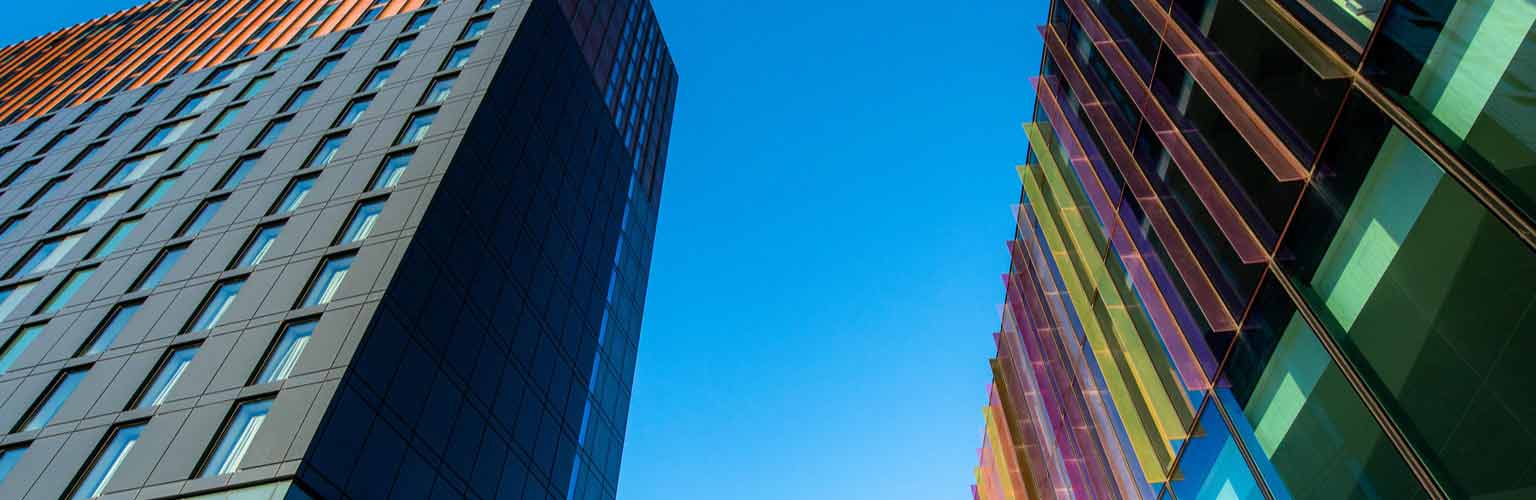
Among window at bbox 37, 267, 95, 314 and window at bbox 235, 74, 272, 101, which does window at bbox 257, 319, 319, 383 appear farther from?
window at bbox 235, 74, 272, 101

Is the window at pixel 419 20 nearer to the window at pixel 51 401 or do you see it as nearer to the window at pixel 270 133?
the window at pixel 270 133

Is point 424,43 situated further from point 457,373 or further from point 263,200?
point 457,373

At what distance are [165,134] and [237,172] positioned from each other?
10224 mm

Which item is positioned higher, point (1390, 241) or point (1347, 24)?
point (1347, 24)

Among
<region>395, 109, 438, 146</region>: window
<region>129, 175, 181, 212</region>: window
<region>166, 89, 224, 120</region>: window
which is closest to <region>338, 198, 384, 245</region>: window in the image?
<region>395, 109, 438, 146</region>: window

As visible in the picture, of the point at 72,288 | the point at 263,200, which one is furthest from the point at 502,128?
the point at 72,288

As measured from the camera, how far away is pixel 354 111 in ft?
114

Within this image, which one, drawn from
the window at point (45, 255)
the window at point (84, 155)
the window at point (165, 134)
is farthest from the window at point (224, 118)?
the window at point (84, 155)

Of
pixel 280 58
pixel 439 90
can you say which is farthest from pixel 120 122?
pixel 439 90

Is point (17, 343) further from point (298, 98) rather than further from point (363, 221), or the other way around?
point (298, 98)

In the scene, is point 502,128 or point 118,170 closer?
point 502,128

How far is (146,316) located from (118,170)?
54.3 feet

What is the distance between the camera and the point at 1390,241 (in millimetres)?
11078

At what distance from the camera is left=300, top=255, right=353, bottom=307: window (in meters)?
24.2
